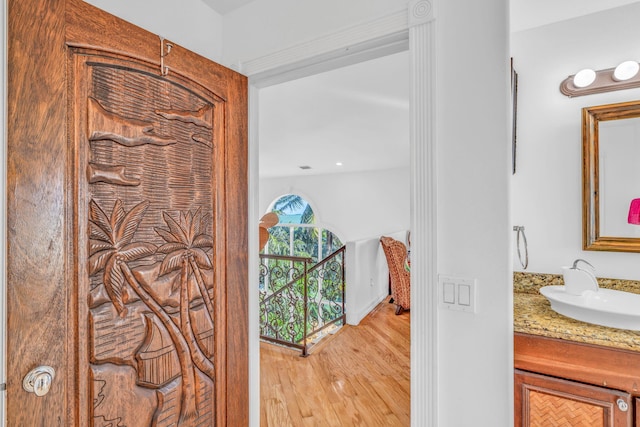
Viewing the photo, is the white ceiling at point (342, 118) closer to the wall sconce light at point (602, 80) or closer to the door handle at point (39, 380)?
the wall sconce light at point (602, 80)

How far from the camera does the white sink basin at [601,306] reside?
3.33 ft

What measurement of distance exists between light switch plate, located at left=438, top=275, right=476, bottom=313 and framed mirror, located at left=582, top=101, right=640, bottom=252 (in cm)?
92

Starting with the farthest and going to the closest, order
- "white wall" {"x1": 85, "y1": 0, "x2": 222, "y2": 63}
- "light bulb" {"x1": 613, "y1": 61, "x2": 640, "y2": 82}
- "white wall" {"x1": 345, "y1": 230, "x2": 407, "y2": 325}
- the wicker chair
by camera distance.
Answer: the wicker chair, "white wall" {"x1": 345, "y1": 230, "x2": 407, "y2": 325}, "light bulb" {"x1": 613, "y1": 61, "x2": 640, "y2": 82}, "white wall" {"x1": 85, "y1": 0, "x2": 222, "y2": 63}

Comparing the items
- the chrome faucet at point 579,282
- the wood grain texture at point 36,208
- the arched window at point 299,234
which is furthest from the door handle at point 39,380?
the arched window at point 299,234

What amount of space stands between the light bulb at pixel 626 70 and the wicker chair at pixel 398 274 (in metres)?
3.20

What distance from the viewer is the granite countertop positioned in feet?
3.20

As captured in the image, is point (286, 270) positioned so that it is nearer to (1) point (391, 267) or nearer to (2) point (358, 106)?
(1) point (391, 267)

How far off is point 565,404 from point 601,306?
47 centimetres

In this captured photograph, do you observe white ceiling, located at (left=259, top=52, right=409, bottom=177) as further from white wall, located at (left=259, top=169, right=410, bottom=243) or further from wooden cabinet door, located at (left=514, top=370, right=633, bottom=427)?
wooden cabinet door, located at (left=514, top=370, right=633, bottom=427)

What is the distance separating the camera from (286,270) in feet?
12.7

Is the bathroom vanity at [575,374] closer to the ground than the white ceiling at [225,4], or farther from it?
closer to the ground

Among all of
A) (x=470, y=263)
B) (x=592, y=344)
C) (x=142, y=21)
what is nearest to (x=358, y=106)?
(x=142, y=21)

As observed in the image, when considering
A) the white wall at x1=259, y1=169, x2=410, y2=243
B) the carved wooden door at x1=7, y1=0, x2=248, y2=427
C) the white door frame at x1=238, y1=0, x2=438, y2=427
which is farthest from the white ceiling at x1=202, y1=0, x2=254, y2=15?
the white wall at x1=259, y1=169, x2=410, y2=243

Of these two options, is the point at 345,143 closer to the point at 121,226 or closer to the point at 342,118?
the point at 342,118
